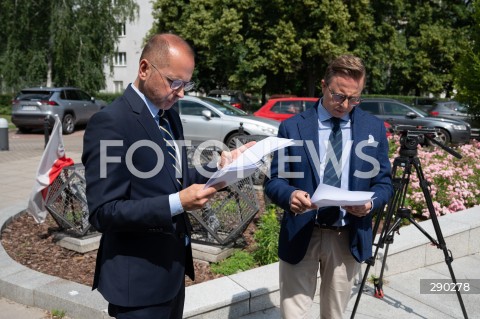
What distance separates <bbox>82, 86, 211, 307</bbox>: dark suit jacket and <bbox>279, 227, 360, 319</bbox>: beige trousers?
846 millimetres

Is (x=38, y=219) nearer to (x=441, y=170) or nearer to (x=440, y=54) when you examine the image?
(x=441, y=170)

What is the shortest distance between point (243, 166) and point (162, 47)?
583 millimetres

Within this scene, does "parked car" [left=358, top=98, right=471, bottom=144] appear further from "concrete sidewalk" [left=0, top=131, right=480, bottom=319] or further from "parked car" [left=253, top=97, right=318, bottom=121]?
"concrete sidewalk" [left=0, top=131, right=480, bottom=319]

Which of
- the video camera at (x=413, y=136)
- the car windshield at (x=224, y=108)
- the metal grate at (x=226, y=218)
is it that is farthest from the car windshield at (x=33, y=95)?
the video camera at (x=413, y=136)

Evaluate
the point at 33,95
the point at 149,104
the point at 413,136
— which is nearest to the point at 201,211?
the point at 413,136

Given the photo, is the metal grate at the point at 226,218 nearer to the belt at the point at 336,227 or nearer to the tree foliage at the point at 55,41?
the belt at the point at 336,227

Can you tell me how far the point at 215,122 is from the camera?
12898 millimetres

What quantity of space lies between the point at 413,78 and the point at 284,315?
31325mm

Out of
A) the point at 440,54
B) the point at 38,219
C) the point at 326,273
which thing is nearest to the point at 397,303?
the point at 326,273

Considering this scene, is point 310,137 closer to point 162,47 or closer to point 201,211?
point 162,47

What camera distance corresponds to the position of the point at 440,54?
100ft

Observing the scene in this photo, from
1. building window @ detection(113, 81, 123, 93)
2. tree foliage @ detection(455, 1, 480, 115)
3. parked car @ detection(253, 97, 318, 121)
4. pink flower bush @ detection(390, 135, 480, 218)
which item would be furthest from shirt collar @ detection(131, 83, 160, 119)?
building window @ detection(113, 81, 123, 93)

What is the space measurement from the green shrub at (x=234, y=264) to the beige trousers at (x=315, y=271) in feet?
5.28

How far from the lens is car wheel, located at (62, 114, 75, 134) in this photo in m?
18.8
